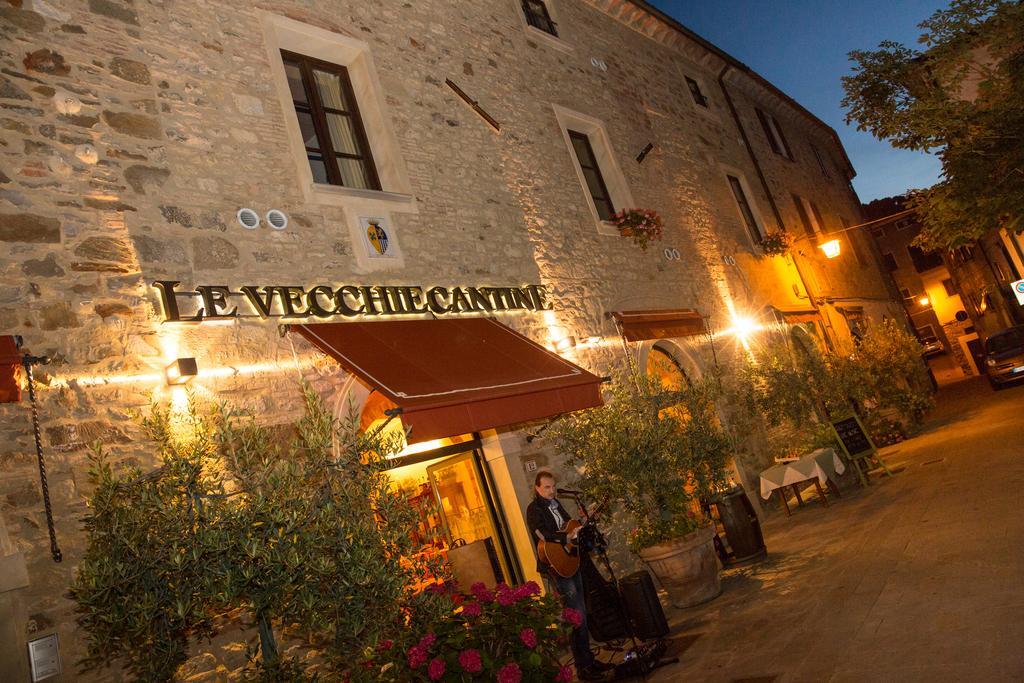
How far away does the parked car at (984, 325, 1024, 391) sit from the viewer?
52.3 ft

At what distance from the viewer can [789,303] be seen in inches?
562

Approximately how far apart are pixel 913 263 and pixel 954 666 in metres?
38.7

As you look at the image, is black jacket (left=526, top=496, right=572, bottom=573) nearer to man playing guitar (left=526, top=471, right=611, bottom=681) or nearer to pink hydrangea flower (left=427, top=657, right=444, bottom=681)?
man playing guitar (left=526, top=471, right=611, bottom=681)

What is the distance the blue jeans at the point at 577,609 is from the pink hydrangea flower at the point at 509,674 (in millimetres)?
1491

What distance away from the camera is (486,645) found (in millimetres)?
3617

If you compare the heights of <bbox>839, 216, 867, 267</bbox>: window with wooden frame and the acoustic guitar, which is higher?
<bbox>839, 216, 867, 267</bbox>: window with wooden frame

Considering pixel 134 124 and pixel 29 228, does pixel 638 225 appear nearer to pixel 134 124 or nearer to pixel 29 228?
pixel 134 124

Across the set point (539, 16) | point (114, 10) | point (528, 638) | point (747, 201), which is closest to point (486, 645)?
point (528, 638)

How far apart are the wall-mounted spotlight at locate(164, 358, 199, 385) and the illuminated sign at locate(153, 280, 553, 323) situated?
35 centimetres

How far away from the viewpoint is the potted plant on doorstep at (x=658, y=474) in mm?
6156

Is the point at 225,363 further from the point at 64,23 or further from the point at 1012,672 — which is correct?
the point at 1012,672

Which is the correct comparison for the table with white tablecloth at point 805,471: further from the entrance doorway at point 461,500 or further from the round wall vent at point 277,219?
the round wall vent at point 277,219

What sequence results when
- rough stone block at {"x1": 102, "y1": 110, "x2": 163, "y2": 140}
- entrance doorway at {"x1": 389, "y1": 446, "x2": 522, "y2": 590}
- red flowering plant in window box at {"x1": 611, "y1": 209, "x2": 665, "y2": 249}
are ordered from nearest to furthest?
1. rough stone block at {"x1": 102, "y1": 110, "x2": 163, "y2": 140}
2. entrance doorway at {"x1": 389, "y1": 446, "x2": 522, "y2": 590}
3. red flowering plant in window box at {"x1": 611, "y1": 209, "x2": 665, "y2": 249}

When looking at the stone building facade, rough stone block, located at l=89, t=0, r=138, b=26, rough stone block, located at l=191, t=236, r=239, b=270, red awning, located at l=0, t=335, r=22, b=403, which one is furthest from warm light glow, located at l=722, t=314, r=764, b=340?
red awning, located at l=0, t=335, r=22, b=403
